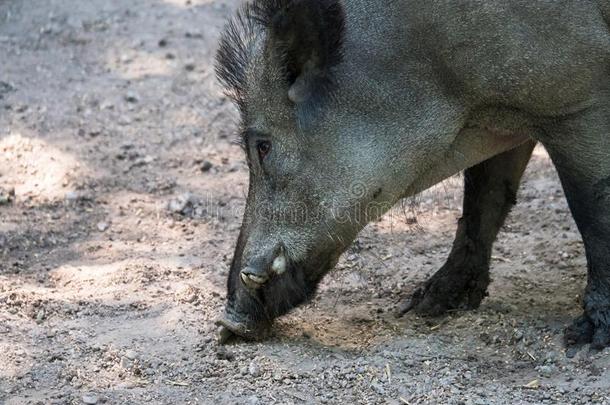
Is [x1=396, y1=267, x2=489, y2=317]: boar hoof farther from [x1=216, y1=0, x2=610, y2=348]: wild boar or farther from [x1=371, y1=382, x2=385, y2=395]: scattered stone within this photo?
[x1=371, y1=382, x2=385, y2=395]: scattered stone

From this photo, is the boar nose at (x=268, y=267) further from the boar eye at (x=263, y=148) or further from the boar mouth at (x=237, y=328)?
the boar eye at (x=263, y=148)

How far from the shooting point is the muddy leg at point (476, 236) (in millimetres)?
5871

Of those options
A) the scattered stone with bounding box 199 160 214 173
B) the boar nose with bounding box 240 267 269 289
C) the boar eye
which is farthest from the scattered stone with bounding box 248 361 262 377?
the scattered stone with bounding box 199 160 214 173

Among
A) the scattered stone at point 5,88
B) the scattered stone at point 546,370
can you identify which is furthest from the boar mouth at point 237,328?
the scattered stone at point 5,88

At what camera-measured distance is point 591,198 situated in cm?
494

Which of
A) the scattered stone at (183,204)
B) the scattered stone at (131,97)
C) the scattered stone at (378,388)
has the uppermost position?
the scattered stone at (131,97)

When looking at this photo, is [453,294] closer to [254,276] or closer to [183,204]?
[254,276]

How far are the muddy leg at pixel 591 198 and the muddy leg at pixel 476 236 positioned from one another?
0.86 m

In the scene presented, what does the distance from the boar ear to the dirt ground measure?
3.32 feet

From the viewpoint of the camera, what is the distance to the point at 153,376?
4922 mm

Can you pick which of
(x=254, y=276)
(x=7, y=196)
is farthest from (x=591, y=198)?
(x=7, y=196)

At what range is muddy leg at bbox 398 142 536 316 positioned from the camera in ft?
19.3

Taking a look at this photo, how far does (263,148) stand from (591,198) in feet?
5.29

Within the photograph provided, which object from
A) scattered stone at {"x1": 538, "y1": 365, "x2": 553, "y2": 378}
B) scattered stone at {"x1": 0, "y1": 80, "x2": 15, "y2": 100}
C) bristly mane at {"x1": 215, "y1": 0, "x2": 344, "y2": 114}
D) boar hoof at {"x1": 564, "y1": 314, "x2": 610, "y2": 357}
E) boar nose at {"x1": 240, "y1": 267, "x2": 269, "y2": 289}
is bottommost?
scattered stone at {"x1": 538, "y1": 365, "x2": 553, "y2": 378}
